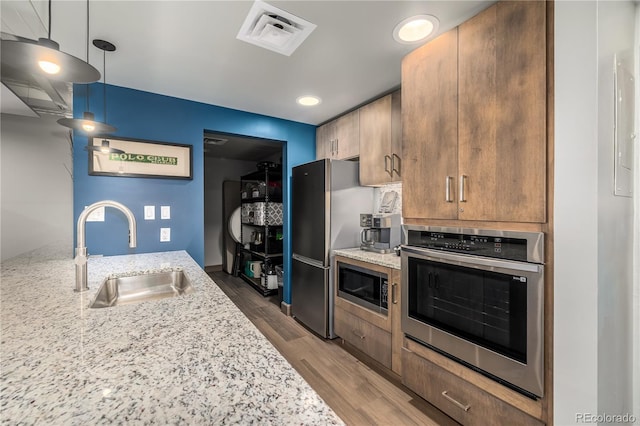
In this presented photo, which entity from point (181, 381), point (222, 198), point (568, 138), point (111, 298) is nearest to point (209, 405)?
point (181, 381)

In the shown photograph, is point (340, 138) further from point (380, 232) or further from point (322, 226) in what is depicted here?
point (380, 232)

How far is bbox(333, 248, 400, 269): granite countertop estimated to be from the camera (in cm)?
200

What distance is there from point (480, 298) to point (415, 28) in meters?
1.60

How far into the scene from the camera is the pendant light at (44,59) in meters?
0.71

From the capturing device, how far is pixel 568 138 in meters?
1.12

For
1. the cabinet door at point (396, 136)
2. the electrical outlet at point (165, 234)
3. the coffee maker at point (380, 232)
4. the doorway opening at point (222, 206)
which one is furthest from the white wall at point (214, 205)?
→ the cabinet door at point (396, 136)

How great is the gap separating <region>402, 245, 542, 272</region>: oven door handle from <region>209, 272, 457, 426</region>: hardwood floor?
3.27 feet

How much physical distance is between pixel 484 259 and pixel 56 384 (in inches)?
65.5

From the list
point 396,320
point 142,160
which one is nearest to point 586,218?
point 396,320

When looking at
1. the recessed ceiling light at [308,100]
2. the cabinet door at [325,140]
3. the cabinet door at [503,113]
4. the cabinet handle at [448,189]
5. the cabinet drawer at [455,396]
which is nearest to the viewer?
the cabinet door at [503,113]

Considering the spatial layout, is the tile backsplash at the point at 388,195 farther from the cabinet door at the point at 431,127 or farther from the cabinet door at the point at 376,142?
the cabinet door at the point at 431,127

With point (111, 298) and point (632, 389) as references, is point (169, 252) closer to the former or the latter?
point (111, 298)

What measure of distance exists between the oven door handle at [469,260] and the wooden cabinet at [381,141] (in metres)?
0.89

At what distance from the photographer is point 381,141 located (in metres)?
2.47
